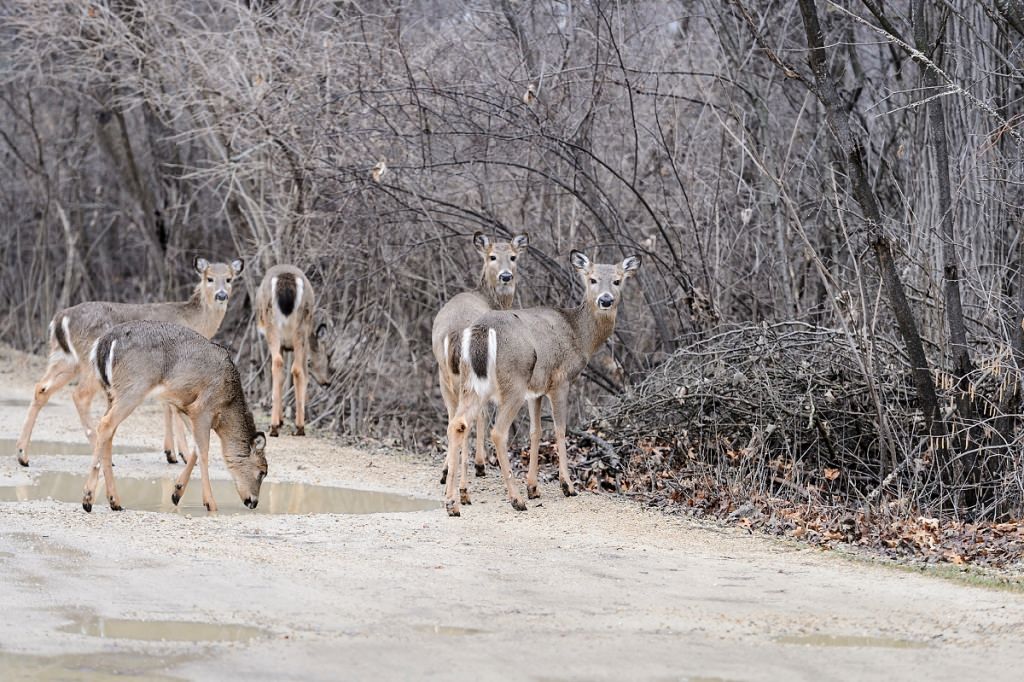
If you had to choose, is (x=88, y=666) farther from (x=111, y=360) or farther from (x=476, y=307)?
(x=476, y=307)

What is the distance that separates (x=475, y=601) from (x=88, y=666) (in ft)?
6.40

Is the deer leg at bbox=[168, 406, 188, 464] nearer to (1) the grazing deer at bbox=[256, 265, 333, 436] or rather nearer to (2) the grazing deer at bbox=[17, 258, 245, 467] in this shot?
(2) the grazing deer at bbox=[17, 258, 245, 467]

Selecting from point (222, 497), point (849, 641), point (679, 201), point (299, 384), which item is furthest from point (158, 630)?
point (679, 201)

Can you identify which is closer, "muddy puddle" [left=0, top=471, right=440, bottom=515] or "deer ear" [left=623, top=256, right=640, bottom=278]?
"muddy puddle" [left=0, top=471, right=440, bottom=515]

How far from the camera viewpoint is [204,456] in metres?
9.66

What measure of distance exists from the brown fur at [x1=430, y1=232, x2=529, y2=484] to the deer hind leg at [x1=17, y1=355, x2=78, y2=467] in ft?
10.3

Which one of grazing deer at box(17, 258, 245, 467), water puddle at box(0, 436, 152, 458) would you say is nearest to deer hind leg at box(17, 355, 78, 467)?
grazing deer at box(17, 258, 245, 467)

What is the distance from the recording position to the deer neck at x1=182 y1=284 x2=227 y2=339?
532 inches

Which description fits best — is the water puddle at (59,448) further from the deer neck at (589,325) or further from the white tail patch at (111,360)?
the deer neck at (589,325)

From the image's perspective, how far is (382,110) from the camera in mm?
13805

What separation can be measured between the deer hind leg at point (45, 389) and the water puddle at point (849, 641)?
7117 millimetres

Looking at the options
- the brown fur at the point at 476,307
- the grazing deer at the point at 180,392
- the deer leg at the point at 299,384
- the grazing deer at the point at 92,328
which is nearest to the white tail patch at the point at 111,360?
the grazing deer at the point at 180,392

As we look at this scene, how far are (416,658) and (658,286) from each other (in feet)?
26.2

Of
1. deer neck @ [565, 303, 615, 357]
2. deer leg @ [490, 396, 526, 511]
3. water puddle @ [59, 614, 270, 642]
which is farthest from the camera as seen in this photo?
deer neck @ [565, 303, 615, 357]
